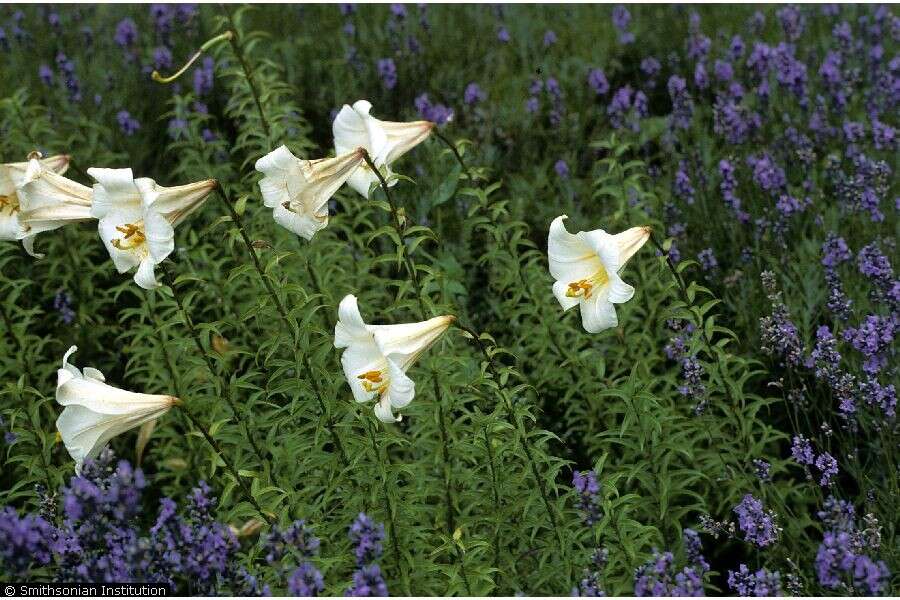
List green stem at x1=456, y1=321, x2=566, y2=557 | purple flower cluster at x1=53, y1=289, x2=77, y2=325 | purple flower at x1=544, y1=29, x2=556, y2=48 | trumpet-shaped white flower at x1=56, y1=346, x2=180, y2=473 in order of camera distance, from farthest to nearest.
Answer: purple flower at x1=544, y1=29, x2=556, y2=48, purple flower cluster at x1=53, y1=289, x2=77, y2=325, green stem at x1=456, y1=321, x2=566, y2=557, trumpet-shaped white flower at x1=56, y1=346, x2=180, y2=473

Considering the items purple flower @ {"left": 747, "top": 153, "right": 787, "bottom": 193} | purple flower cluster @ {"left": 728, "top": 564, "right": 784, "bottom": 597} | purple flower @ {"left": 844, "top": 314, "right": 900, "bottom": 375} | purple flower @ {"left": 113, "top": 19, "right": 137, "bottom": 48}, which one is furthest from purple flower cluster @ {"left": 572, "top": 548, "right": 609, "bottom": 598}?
purple flower @ {"left": 113, "top": 19, "right": 137, "bottom": 48}

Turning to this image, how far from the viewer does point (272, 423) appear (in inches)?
127

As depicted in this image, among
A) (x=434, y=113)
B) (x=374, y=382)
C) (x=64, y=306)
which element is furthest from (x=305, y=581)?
(x=434, y=113)

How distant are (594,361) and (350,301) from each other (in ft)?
4.08

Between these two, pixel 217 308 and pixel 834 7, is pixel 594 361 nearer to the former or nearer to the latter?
pixel 217 308

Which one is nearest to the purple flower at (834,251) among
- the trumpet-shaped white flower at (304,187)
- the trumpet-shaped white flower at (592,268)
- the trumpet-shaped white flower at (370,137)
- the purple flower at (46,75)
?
the trumpet-shaped white flower at (592,268)

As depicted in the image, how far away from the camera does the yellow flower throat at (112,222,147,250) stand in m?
2.86

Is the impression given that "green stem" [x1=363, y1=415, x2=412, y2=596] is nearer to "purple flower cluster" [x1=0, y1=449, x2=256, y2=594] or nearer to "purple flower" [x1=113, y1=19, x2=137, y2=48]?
"purple flower cluster" [x1=0, y1=449, x2=256, y2=594]

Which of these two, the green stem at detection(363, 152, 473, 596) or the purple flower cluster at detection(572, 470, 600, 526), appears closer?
the purple flower cluster at detection(572, 470, 600, 526)

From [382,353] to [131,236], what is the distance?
2.45 feet

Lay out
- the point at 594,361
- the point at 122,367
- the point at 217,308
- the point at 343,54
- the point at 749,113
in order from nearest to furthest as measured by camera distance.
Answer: the point at 594,361 < the point at 217,308 < the point at 122,367 < the point at 749,113 < the point at 343,54

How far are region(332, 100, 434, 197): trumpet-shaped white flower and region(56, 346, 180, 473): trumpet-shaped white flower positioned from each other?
0.88 meters

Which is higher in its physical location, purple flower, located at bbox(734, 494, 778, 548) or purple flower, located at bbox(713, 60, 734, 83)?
purple flower, located at bbox(713, 60, 734, 83)

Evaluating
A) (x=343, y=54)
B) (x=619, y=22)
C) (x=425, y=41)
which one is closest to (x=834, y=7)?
(x=619, y=22)
